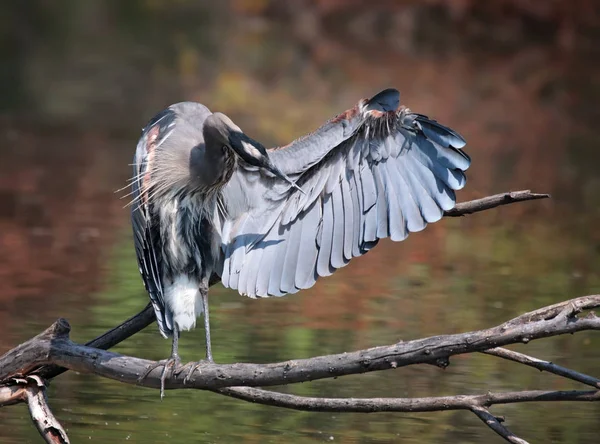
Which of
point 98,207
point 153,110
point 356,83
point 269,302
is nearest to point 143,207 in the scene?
point 269,302

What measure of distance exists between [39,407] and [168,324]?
0.58 metres

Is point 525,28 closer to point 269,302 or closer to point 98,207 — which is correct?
point 98,207

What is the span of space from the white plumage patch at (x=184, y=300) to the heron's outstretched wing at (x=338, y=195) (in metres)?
0.15

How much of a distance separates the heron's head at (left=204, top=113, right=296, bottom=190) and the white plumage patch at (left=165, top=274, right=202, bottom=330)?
0.54 m

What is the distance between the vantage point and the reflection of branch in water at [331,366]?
147 inches

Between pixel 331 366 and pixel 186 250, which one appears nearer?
pixel 331 366

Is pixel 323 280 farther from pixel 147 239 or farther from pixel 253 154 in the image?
pixel 253 154

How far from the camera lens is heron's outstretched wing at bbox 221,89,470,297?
14.9 feet

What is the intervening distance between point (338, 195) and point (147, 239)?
2.56 ft

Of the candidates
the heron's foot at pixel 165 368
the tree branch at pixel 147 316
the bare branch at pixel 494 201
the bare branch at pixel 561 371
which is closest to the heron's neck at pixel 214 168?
the tree branch at pixel 147 316

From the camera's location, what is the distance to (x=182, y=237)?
4809 millimetres

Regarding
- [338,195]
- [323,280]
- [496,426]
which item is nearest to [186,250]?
[338,195]

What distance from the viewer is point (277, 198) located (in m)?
4.81

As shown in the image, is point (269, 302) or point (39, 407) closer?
point (39, 407)
